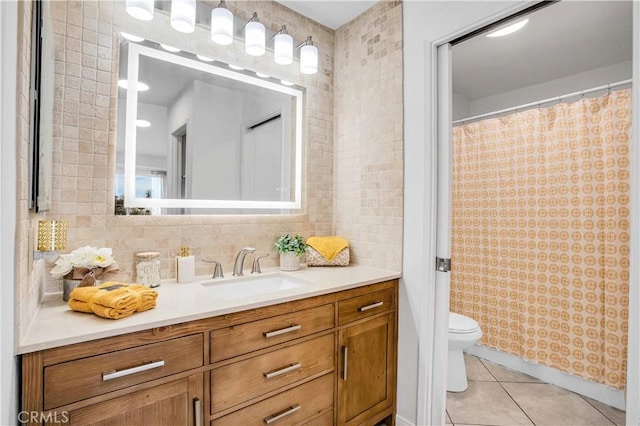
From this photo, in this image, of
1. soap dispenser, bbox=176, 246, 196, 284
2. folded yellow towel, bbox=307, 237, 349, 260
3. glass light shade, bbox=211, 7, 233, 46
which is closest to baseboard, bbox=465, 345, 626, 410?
folded yellow towel, bbox=307, 237, 349, 260

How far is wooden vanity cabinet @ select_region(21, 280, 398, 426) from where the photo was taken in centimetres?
91

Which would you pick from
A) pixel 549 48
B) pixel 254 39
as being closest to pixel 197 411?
pixel 254 39

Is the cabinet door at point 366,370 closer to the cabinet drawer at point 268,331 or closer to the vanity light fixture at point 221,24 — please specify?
the cabinet drawer at point 268,331

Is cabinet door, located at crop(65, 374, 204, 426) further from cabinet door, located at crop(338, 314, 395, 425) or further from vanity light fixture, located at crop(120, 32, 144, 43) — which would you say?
vanity light fixture, located at crop(120, 32, 144, 43)

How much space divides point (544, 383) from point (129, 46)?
10.6 ft

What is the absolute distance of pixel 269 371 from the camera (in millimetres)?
1284

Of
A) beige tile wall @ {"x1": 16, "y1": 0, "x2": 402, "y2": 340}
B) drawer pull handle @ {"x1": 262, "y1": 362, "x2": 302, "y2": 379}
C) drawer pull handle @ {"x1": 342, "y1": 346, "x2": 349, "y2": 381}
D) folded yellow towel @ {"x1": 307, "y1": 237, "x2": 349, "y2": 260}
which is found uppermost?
beige tile wall @ {"x1": 16, "y1": 0, "x2": 402, "y2": 340}

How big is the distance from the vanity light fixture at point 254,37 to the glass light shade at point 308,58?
0.86ft

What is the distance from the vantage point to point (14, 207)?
79 cm

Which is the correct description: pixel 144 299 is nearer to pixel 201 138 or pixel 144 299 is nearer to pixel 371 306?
pixel 201 138

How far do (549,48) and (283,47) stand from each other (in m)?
2.01

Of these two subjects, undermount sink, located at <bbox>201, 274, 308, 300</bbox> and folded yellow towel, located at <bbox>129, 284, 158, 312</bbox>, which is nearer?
folded yellow towel, located at <bbox>129, 284, 158, 312</bbox>

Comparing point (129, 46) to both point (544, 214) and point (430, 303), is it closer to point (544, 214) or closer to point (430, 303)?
point (430, 303)

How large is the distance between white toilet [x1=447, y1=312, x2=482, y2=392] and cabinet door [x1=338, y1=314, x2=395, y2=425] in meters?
0.61
